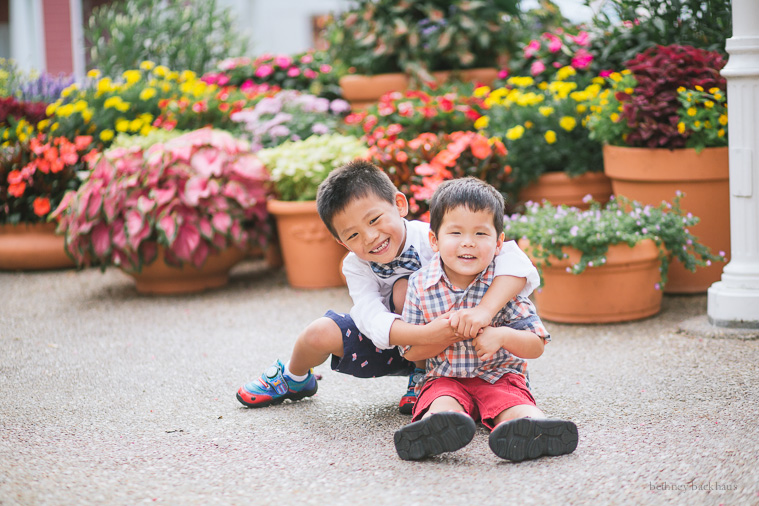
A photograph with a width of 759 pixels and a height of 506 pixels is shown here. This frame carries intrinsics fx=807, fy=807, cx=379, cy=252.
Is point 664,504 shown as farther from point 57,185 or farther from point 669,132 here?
point 57,185

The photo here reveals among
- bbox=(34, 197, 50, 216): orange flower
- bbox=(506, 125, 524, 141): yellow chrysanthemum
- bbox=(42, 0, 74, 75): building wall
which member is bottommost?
bbox=(34, 197, 50, 216): orange flower

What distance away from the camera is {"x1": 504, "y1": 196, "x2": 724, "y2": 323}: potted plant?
350 cm

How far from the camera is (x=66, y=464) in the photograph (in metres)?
2.28

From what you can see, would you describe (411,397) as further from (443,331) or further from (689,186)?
(689,186)

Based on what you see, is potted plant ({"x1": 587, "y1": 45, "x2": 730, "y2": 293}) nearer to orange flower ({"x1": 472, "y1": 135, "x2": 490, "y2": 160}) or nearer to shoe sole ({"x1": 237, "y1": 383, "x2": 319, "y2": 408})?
orange flower ({"x1": 472, "y1": 135, "x2": 490, "y2": 160})

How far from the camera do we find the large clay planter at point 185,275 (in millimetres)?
4617

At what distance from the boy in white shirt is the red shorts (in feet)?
0.55

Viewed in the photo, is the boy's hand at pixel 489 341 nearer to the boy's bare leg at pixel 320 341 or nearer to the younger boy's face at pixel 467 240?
the younger boy's face at pixel 467 240

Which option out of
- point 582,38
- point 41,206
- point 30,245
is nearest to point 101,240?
point 41,206

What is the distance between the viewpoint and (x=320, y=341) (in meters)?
2.54

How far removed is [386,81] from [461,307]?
12.6 feet

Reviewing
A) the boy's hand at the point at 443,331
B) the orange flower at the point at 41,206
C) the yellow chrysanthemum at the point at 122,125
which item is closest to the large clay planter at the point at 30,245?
the orange flower at the point at 41,206

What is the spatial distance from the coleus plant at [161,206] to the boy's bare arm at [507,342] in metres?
2.54

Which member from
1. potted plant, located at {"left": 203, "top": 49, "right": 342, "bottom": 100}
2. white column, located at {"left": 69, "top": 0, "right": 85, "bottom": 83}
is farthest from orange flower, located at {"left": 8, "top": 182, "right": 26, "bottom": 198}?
white column, located at {"left": 69, "top": 0, "right": 85, "bottom": 83}
